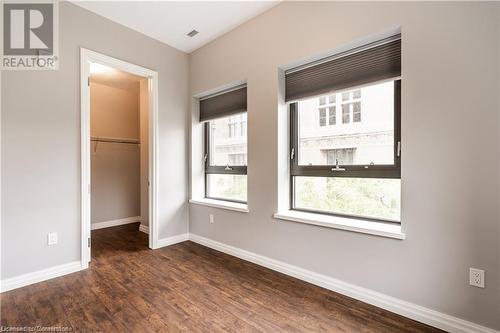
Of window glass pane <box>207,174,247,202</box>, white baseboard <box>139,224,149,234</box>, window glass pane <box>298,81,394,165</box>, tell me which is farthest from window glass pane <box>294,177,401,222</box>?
white baseboard <box>139,224,149,234</box>

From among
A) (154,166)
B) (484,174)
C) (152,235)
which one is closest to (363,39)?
(484,174)

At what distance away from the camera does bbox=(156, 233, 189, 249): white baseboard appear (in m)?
3.43

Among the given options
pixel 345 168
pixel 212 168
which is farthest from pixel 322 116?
pixel 212 168

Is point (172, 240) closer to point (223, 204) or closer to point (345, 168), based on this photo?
point (223, 204)

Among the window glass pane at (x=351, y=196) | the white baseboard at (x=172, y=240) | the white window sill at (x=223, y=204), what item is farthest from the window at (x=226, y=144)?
the window glass pane at (x=351, y=196)

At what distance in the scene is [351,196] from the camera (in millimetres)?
2316

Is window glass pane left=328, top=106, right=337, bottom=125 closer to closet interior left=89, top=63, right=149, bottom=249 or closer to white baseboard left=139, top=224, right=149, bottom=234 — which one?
closet interior left=89, top=63, right=149, bottom=249

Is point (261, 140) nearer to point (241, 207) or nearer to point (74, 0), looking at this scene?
point (241, 207)

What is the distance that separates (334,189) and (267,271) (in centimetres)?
115

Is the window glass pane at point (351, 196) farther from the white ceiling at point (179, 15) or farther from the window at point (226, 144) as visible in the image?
the white ceiling at point (179, 15)

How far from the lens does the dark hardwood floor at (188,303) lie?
175 cm

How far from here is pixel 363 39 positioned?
2.07 metres

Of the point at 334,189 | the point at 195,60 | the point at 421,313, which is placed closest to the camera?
the point at 421,313

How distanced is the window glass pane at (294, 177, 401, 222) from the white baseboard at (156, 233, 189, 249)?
76.8 inches
